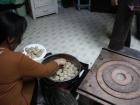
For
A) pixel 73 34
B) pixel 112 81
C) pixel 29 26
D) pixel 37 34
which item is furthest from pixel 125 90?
pixel 29 26

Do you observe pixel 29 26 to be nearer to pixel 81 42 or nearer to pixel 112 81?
pixel 81 42

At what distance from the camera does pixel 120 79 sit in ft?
4.91

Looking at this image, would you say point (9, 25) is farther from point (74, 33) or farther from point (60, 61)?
point (74, 33)

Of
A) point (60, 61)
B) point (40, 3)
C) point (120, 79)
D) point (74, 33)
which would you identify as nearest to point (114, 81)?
point (120, 79)

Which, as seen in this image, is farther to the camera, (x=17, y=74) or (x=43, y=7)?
(x=43, y=7)

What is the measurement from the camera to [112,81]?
1483 millimetres

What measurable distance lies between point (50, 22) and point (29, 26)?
30 centimetres

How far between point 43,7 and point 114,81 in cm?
179

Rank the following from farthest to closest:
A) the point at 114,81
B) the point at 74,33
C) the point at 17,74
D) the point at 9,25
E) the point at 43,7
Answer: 1. the point at 43,7
2. the point at 74,33
3. the point at 9,25
4. the point at 114,81
5. the point at 17,74

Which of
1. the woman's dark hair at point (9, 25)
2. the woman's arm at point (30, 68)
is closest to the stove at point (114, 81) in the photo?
the woman's arm at point (30, 68)

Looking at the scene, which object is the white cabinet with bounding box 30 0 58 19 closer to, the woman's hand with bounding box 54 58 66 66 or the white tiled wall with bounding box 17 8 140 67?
the white tiled wall with bounding box 17 8 140 67

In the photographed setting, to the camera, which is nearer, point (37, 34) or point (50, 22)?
point (37, 34)

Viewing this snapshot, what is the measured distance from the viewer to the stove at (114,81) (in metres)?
1.39

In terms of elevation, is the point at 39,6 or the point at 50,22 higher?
the point at 39,6
